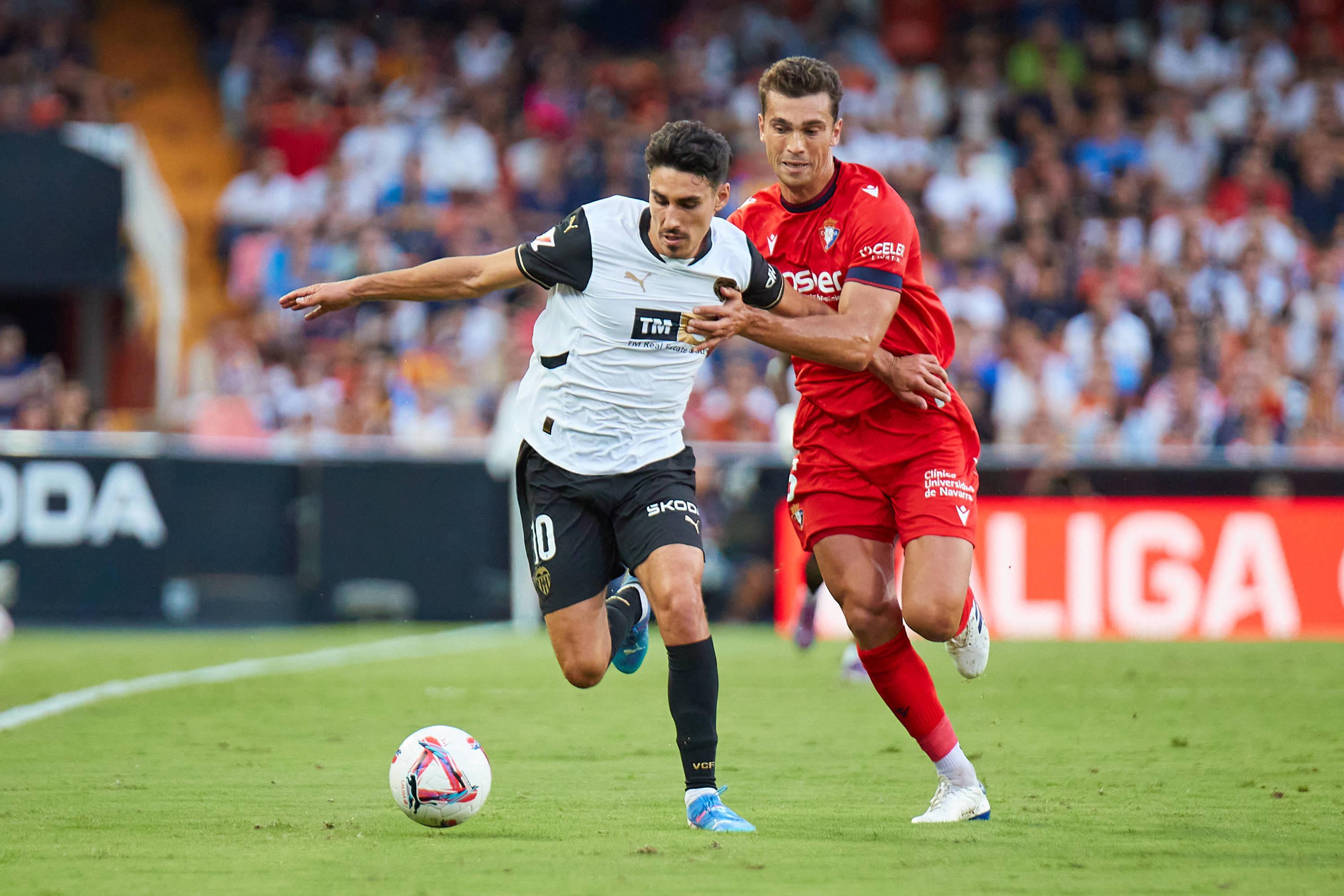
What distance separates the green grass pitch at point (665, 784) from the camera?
4.69 metres

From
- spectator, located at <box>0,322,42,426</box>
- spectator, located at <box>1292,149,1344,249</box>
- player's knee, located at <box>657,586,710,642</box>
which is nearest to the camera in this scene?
player's knee, located at <box>657,586,710,642</box>

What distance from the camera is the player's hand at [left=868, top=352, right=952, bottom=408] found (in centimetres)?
599

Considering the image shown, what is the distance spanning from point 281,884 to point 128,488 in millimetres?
10262

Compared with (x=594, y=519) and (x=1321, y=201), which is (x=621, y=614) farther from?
(x=1321, y=201)

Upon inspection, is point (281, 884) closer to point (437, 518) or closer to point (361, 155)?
point (437, 518)

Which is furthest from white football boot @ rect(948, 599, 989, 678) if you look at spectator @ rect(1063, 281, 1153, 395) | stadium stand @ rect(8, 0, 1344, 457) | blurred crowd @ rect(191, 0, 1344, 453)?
spectator @ rect(1063, 281, 1153, 395)

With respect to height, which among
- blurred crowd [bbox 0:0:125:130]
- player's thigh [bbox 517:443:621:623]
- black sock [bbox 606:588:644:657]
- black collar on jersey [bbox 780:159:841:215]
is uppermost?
blurred crowd [bbox 0:0:125:130]

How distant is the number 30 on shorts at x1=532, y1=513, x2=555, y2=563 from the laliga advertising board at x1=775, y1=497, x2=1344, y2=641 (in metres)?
7.86

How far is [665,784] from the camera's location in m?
6.60

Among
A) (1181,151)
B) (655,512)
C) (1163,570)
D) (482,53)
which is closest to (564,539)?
(655,512)

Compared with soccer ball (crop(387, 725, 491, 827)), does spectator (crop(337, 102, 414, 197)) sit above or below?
above

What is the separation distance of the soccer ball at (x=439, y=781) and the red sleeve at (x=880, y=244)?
216 centimetres

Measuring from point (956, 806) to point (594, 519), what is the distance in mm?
1638

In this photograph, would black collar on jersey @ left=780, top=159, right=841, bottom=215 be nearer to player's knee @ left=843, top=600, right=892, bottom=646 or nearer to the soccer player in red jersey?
the soccer player in red jersey
